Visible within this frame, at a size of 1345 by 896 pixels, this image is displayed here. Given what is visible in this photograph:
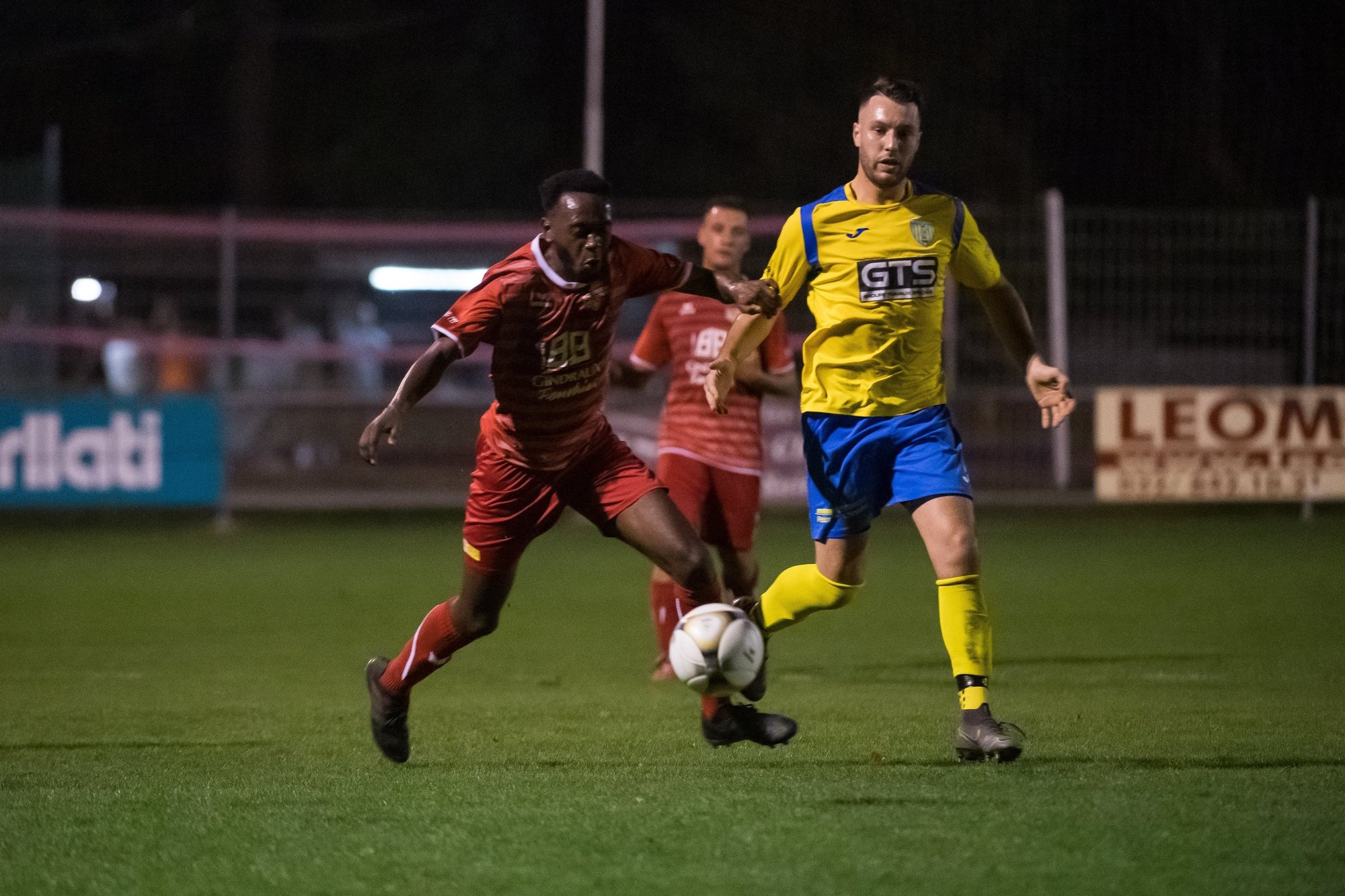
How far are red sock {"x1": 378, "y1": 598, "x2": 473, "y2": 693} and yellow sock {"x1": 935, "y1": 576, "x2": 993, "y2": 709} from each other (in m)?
1.66

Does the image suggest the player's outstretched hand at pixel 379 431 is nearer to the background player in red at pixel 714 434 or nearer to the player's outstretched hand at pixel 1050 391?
→ the player's outstretched hand at pixel 1050 391

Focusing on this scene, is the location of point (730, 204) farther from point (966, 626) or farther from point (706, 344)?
point (966, 626)

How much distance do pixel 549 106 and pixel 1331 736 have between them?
106 ft

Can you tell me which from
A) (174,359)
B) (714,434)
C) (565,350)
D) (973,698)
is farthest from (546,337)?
(174,359)

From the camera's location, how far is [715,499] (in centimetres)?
861

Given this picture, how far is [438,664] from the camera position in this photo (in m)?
6.36

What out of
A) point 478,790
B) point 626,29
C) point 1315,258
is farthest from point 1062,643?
point 626,29

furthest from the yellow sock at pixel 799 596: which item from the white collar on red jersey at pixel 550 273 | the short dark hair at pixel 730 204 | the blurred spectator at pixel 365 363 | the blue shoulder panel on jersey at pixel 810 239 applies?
the blurred spectator at pixel 365 363

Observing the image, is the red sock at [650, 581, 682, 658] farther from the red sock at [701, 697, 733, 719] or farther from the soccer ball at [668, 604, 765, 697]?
the soccer ball at [668, 604, 765, 697]

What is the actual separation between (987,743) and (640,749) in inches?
51.5

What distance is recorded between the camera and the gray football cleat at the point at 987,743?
5770 mm

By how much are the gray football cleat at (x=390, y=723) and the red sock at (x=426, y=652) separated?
3 cm

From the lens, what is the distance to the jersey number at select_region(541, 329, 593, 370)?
6.07m

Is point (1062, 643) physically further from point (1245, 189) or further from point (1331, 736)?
point (1245, 189)
